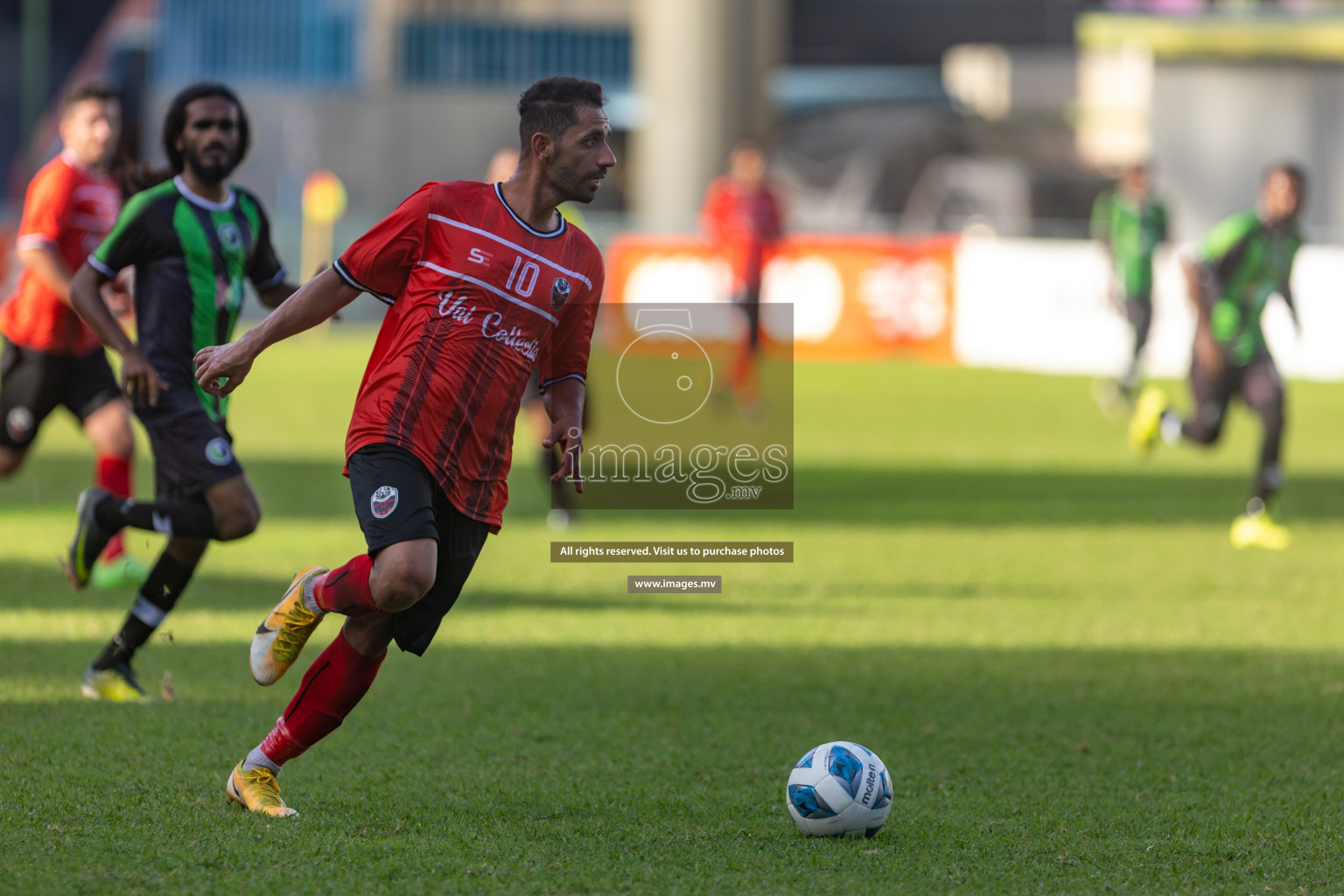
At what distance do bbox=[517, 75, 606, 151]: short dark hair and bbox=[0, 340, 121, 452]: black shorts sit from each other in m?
4.26

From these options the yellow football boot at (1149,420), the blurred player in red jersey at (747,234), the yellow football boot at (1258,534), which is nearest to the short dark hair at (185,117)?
the yellow football boot at (1258,534)

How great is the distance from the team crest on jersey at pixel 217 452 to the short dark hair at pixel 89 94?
2.10m

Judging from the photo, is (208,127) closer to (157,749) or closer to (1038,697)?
(157,749)

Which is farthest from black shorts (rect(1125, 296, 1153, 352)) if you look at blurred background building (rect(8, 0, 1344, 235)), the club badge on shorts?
the club badge on shorts

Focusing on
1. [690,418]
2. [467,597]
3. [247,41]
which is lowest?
[690,418]

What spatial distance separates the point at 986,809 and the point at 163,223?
11.3 ft

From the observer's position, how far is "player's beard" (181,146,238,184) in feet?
20.4

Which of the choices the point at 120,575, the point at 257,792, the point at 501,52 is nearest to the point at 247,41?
the point at 501,52

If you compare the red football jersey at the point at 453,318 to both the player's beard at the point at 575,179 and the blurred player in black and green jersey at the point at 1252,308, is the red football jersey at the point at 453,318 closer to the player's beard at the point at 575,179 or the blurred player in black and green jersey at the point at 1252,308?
the player's beard at the point at 575,179

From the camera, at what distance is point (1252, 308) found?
10930 millimetres

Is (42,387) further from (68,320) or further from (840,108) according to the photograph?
(840,108)

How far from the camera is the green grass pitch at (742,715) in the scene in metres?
4.68

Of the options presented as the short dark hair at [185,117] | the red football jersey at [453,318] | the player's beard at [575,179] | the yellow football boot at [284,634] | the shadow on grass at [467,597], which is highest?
the short dark hair at [185,117]

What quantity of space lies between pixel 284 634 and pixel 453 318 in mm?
1027
